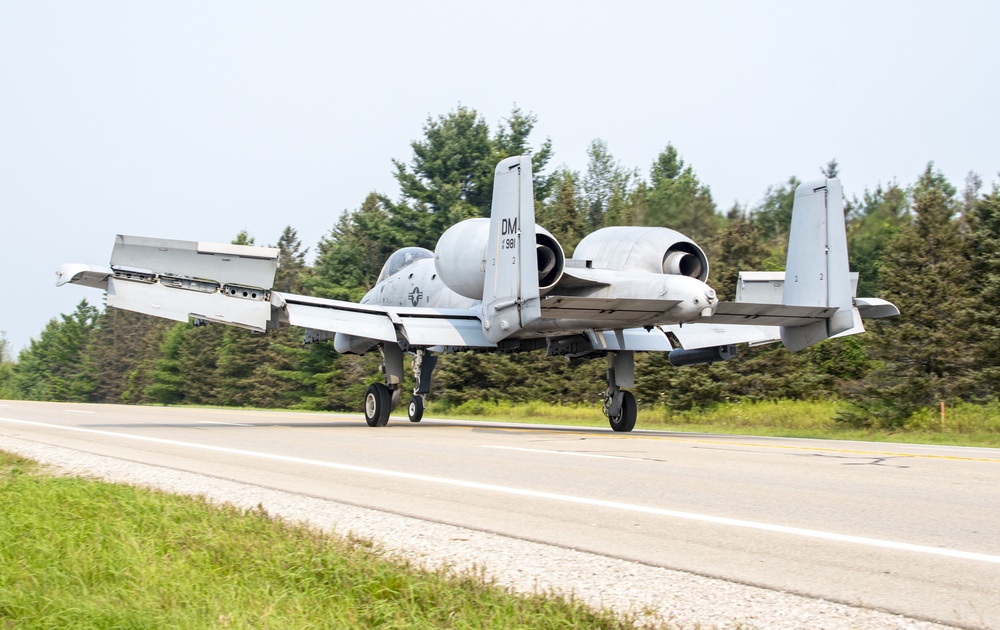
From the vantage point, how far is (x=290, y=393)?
55.9 meters

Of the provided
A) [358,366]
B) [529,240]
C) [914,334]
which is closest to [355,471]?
[529,240]

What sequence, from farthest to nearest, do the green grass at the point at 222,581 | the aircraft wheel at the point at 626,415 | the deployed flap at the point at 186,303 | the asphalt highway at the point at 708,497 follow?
the aircraft wheel at the point at 626,415
the deployed flap at the point at 186,303
the asphalt highway at the point at 708,497
the green grass at the point at 222,581

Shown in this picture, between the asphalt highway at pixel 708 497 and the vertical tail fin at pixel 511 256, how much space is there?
196 centimetres

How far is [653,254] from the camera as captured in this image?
15961mm

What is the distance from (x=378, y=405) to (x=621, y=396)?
4.75m

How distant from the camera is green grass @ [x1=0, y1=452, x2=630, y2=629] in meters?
4.54

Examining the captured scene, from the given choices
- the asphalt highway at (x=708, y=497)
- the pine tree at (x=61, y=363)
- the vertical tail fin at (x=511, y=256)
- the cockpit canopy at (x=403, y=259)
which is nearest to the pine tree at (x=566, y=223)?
the cockpit canopy at (x=403, y=259)

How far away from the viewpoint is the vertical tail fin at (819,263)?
15047 millimetres

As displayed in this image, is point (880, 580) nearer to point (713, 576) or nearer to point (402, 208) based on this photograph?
point (713, 576)

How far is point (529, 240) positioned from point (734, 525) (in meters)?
8.41

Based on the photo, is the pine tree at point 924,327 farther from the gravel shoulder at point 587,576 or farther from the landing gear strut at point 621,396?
the gravel shoulder at point 587,576

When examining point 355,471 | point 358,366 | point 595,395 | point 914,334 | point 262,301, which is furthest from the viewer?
point 358,366

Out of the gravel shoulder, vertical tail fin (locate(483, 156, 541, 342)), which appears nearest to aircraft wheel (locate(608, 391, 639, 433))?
vertical tail fin (locate(483, 156, 541, 342))

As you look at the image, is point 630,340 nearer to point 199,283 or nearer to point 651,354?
point 199,283
